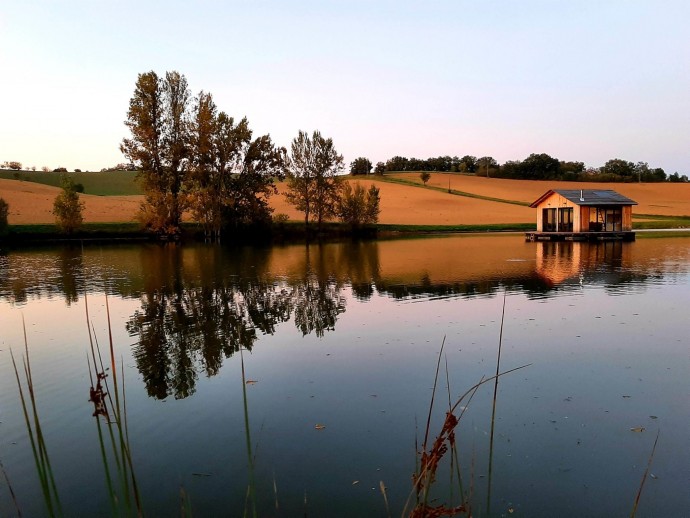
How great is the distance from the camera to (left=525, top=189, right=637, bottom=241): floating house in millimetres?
46156

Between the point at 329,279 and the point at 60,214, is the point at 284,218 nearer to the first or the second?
the point at 60,214

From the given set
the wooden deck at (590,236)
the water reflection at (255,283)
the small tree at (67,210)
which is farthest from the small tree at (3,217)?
the wooden deck at (590,236)

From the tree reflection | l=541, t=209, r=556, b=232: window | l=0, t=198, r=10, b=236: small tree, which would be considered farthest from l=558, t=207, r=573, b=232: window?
l=0, t=198, r=10, b=236: small tree

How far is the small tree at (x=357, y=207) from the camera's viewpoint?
6250cm

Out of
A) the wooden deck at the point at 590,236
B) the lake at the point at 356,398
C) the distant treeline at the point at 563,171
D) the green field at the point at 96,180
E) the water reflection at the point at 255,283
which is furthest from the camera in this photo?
the distant treeline at the point at 563,171

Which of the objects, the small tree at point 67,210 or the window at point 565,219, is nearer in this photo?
the window at point 565,219

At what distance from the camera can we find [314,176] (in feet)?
207

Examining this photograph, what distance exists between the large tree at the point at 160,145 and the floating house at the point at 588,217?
112 feet

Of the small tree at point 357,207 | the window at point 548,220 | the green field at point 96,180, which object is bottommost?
the window at point 548,220

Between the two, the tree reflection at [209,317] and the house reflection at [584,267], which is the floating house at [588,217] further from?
the tree reflection at [209,317]

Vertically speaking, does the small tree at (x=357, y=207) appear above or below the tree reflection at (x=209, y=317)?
above

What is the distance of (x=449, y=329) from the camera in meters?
12.3

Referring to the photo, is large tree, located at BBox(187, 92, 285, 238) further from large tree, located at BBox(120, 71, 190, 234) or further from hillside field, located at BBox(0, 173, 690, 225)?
hillside field, located at BBox(0, 173, 690, 225)

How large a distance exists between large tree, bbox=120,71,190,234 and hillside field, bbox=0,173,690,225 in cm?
1278
